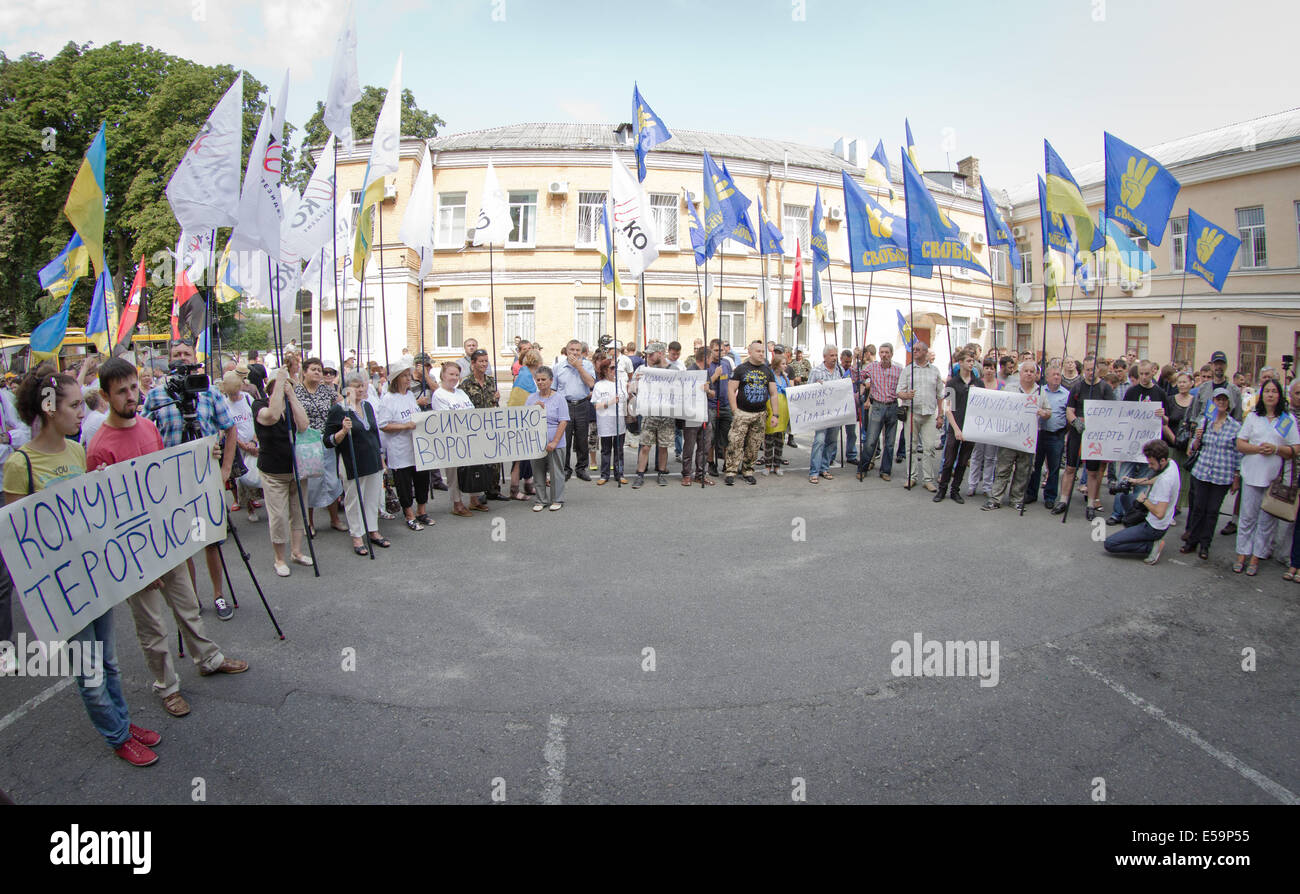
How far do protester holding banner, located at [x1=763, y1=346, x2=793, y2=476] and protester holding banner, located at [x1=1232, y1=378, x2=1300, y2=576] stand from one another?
606cm

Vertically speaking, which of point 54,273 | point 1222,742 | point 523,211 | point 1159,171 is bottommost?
point 1222,742

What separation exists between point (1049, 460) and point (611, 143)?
78.8 ft

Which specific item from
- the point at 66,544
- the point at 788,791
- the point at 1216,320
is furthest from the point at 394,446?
the point at 1216,320

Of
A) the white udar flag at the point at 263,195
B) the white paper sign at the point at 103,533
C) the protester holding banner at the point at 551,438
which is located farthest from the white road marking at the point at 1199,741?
the white udar flag at the point at 263,195

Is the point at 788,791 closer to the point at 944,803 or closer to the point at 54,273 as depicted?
the point at 944,803

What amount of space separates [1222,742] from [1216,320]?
31.3 m

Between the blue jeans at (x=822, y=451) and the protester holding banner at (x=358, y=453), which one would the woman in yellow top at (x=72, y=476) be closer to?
the protester holding banner at (x=358, y=453)

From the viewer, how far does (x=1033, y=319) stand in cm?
3797

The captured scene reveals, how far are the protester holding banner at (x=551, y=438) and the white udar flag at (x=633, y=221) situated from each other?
2.65 m

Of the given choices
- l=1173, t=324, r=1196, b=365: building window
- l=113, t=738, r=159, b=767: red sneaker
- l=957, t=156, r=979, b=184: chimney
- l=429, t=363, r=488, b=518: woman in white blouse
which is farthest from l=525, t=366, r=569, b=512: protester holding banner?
l=957, t=156, r=979, b=184: chimney

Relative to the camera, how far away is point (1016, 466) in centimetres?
1018

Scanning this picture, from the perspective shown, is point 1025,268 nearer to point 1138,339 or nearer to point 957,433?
point 1138,339

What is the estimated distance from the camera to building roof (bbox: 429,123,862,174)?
28031mm

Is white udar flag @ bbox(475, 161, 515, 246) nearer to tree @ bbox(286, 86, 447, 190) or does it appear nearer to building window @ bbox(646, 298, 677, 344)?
building window @ bbox(646, 298, 677, 344)
